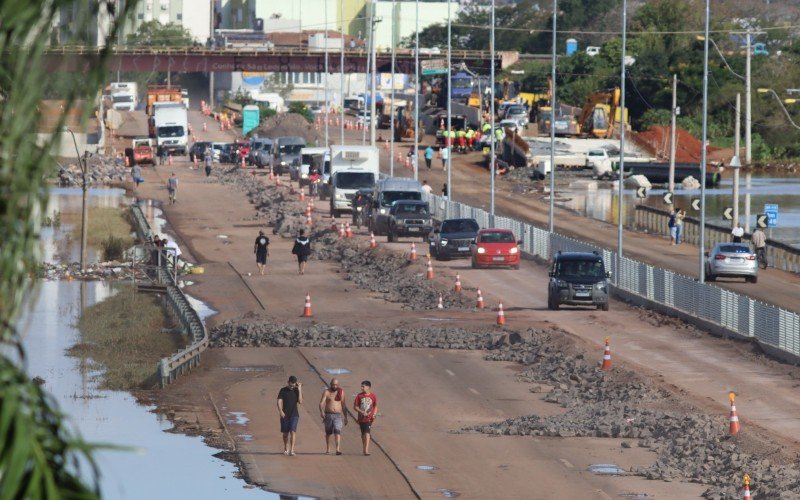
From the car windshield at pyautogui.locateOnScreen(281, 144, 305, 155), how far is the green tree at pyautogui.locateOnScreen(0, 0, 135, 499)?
101808mm

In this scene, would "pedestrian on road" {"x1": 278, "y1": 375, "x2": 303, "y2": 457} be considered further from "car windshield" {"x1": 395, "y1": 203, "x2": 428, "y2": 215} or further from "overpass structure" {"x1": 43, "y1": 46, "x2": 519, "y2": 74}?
"overpass structure" {"x1": 43, "y1": 46, "x2": 519, "y2": 74}

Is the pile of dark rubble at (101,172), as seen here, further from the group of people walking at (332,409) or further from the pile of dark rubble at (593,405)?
the group of people walking at (332,409)

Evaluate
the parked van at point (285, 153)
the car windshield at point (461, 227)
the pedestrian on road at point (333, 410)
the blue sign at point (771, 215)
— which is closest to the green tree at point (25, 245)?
the pedestrian on road at point (333, 410)

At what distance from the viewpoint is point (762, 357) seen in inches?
1410

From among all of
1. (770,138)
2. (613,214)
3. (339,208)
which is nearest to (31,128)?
(339,208)

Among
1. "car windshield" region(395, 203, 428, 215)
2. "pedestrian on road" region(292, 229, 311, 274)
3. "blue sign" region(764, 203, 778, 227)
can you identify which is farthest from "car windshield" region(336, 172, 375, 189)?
"pedestrian on road" region(292, 229, 311, 274)

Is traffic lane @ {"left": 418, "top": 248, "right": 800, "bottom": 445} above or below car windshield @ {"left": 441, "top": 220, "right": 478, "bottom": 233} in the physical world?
below

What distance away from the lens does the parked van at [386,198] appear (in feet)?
219

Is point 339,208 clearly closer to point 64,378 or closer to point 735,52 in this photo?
point 64,378

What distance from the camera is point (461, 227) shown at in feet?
193

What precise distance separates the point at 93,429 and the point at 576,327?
16853mm

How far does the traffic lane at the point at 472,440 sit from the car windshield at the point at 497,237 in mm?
18091

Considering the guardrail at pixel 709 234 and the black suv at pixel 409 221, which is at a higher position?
the black suv at pixel 409 221

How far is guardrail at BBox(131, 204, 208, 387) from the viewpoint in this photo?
109 ft
